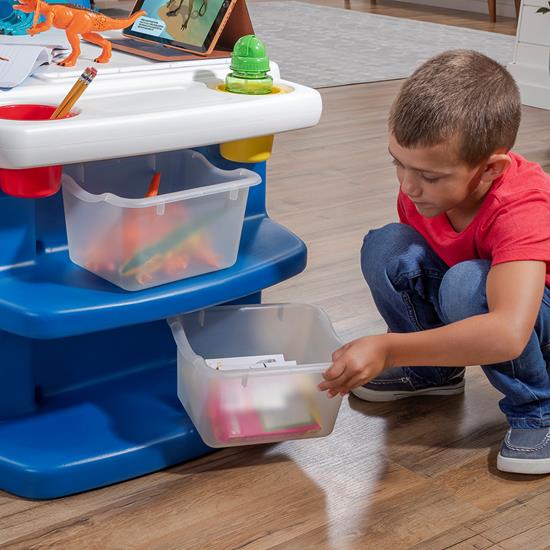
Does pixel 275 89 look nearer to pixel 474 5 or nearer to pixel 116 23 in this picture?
pixel 116 23

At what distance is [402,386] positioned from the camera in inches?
51.3

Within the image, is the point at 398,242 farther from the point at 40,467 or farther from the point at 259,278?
the point at 40,467

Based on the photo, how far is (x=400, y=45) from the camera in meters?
4.35

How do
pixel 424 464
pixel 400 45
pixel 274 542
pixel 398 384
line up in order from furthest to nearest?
pixel 400 45, pixel 398 384, pixel 424 464, pixel 274 542

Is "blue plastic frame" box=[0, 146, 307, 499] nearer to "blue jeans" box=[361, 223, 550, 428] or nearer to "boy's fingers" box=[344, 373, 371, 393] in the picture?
"blue jeans" box=[361, 223, 550, 428]

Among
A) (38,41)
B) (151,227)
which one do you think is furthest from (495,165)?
(38,41)

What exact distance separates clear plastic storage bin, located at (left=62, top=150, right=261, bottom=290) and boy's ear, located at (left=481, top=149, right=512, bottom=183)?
27 centimetres

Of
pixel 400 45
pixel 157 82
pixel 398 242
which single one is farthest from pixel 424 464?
pixel 400 45

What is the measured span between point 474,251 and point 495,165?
137 millimetres

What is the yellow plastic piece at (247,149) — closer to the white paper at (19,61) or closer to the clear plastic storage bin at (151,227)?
the clear plastic storage bin at (151,227)

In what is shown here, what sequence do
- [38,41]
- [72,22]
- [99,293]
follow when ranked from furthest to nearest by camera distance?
[38,41] → [72,22] → [99,293]

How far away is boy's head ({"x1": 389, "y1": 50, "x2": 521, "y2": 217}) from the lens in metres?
1.02

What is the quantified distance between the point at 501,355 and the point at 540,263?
0.11m

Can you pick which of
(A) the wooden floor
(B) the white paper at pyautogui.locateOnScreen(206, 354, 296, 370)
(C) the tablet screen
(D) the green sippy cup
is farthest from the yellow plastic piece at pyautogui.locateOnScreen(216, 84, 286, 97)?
(A) the wooden floor
